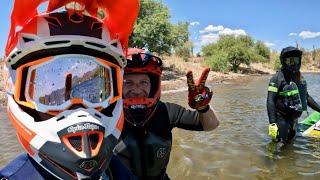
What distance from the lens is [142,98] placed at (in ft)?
9.37

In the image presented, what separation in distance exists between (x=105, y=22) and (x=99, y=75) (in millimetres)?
255

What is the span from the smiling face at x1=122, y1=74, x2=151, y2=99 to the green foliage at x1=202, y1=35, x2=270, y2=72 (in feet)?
134

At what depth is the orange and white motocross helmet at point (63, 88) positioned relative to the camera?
4.94ft

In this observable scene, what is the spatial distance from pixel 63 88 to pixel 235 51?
48737mm

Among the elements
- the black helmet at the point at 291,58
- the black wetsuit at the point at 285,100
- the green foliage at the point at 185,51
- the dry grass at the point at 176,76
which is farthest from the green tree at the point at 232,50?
the black helmet at the point at 291,58

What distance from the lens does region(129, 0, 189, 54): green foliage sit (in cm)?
2980

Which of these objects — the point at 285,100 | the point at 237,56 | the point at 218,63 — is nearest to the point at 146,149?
the point at 285,100

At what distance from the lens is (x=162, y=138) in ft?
10.0

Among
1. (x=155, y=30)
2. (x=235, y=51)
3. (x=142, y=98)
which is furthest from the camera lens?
(x=235, y=51)

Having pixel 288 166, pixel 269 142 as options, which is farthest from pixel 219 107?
pixel 288 166

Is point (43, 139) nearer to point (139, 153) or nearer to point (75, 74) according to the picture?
point (75, 74)

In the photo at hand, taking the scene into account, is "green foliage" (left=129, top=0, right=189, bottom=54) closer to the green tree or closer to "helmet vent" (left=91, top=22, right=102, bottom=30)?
the green tree

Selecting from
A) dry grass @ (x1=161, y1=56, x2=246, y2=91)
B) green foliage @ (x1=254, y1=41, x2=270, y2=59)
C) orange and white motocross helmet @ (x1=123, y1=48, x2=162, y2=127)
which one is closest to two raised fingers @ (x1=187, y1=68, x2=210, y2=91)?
orange and white motocross helmet @ (x1=123, y1=48, x2=162, y2=127)

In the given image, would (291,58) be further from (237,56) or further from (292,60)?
(237,56)
